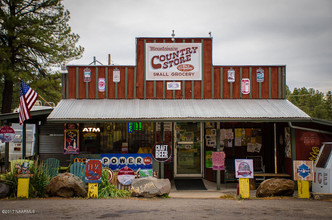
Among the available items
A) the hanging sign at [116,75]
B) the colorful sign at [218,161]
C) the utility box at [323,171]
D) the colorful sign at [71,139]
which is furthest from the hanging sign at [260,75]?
the colorful sign at [71,139]

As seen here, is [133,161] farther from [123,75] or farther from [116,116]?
[123,75]

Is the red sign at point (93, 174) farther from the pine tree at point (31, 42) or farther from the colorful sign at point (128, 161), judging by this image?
the pine tree at point (31, 42)

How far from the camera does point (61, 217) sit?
712 cm

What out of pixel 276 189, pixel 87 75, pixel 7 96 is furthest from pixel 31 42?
pixel 276 189

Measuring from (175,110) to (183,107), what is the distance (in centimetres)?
45

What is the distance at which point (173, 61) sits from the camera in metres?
12.3

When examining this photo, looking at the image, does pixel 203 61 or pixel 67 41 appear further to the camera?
pixel 67 41

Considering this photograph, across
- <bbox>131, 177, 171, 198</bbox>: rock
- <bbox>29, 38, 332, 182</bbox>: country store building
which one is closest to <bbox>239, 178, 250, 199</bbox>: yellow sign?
<bbox>131, 177, 171, 198</bbox>: rock

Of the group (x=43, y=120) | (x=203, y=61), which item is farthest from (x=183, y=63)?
(x=43, y=120)

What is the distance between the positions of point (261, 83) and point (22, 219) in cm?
955

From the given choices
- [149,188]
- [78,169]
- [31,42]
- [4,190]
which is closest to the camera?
[4,190]

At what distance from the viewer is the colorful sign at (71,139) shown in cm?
1157

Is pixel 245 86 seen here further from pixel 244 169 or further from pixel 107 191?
pixel 107 191

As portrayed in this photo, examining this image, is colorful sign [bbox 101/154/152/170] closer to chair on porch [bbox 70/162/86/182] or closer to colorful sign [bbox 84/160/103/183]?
chair on porch [bbox 70/162/86/182]
